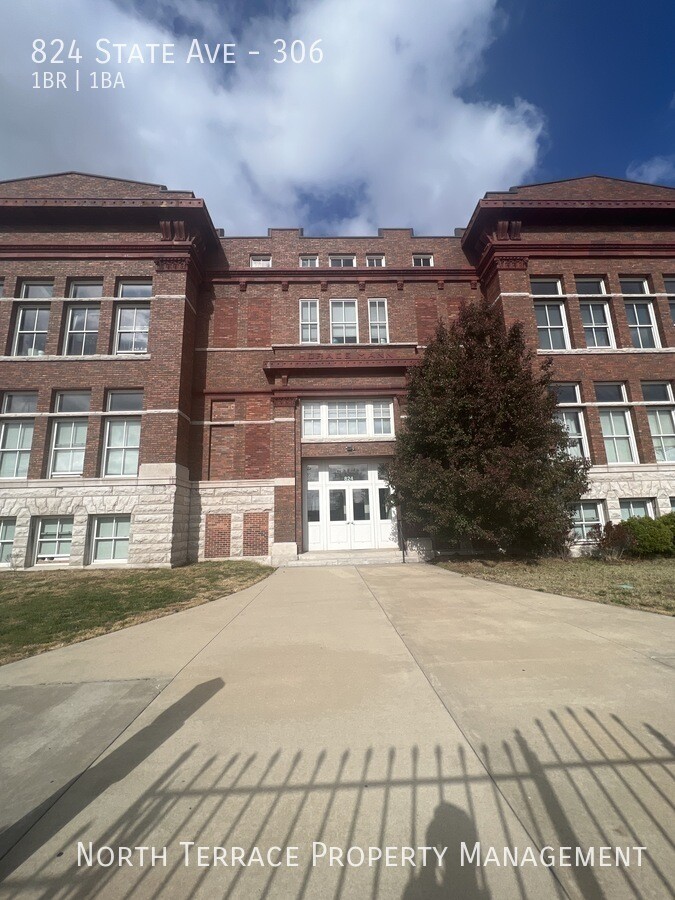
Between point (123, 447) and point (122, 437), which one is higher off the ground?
point (122, 437)

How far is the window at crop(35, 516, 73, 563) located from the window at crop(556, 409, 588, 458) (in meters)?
18.3

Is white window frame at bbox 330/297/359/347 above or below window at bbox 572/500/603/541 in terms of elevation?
above

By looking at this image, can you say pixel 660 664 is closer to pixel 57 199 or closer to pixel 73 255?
pixel 73 255

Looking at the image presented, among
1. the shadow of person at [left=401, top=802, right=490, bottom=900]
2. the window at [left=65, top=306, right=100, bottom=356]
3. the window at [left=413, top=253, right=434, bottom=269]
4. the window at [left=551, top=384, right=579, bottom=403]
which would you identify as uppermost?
the window at [left=413, top=253, right=434, bottom=269]

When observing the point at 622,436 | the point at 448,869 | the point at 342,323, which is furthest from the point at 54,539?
the point at 622,436

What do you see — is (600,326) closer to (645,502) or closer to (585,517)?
(645,502)

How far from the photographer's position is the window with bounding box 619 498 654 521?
1466 centimetres

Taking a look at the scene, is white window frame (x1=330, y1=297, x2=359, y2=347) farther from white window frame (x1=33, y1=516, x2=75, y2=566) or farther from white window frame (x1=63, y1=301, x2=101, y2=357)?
white window frame (x1=33, y1=516, x2=75, y2=566)

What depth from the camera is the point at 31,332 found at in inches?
605

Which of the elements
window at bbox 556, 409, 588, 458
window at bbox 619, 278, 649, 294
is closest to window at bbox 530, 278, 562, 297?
window at bbox 619, 278, 649, 294

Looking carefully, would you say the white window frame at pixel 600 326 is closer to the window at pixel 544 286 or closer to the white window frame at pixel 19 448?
the window at pixel 544 286

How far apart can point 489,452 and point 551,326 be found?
843cm

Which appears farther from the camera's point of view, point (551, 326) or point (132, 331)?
point (551, 326)

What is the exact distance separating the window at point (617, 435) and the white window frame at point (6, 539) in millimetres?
21555
